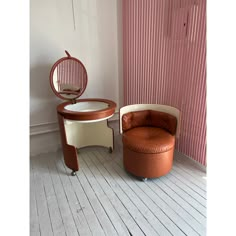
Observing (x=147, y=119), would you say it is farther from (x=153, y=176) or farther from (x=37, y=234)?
(x=37, y=234)

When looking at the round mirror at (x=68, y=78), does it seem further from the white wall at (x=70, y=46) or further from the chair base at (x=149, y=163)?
the chair base at (x=149, y=163)

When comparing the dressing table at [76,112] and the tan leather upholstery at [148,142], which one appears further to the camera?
the dressing table at [76,112]

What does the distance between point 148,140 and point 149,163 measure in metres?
0.22

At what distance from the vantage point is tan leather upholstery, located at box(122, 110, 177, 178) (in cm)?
215

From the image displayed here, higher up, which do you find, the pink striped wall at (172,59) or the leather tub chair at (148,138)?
the pink striped wall at (172,59)

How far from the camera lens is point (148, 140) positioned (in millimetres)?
2221

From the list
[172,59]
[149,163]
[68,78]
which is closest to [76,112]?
[68,78]

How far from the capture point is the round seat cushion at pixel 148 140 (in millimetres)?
2131

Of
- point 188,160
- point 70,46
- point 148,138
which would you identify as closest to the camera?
point 148,138

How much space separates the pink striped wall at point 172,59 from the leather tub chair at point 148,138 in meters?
0.23

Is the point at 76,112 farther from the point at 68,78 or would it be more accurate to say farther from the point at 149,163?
the point at 149,163

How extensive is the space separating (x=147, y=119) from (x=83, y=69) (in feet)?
3.27

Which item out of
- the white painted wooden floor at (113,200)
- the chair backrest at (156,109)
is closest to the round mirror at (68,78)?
the chair backrest at (156,109)
